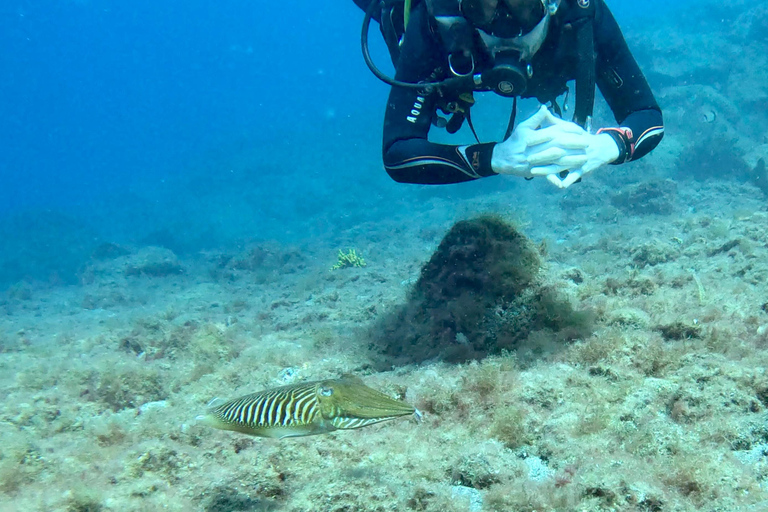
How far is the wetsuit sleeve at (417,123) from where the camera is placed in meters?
3.16

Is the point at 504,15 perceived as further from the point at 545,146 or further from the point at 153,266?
the point at 153,266

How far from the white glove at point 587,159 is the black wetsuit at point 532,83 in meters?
0.56

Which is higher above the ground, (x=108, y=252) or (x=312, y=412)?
(x=108, y=252)

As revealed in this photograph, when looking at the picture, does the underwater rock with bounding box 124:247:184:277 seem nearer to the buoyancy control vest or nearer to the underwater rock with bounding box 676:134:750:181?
the buoyancy control vest

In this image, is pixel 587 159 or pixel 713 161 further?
pixel 713 161

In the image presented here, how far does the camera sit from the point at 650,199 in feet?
37.3

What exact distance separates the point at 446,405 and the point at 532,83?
3004 mm

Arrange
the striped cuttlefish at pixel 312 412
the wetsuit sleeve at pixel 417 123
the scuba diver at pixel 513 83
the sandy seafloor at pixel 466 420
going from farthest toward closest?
the wetsuit sleeve at pixel 417 123, the scuba diver at pixel 513 83, the sandy seafloor at pixel 466 420, the striped cuttlefish at pixel 312 412

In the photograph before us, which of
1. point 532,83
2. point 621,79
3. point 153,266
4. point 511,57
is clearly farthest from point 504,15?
point 153,266

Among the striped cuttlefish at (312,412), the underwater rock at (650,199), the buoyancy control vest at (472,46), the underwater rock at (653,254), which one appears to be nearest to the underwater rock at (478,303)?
the buoyancy control vest at (472,46)

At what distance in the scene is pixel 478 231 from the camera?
387cm

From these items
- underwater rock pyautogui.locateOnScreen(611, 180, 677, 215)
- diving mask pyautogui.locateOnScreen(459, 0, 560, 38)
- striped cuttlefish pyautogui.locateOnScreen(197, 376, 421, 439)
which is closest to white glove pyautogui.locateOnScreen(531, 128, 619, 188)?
diving mask pyautogui.locateOnScreen(459, 0, 560, 38)

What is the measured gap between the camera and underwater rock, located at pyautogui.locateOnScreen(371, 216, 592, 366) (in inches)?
133

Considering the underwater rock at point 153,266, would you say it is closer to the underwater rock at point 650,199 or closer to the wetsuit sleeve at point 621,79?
the wetsuit sleeve at point 621,79
